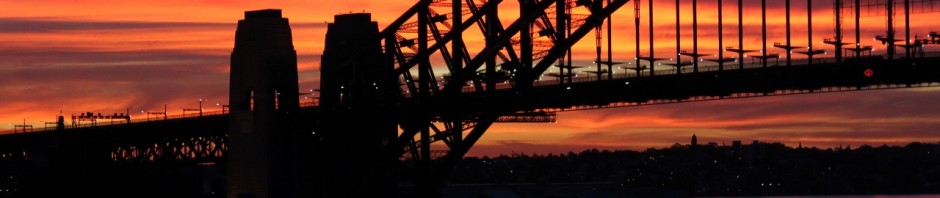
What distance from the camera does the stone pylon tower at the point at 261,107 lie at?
14412cm

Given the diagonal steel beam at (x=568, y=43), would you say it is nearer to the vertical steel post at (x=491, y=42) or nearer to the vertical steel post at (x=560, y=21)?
the vertical steel post at (x=560, y=21)

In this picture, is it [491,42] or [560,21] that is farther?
[491,42]

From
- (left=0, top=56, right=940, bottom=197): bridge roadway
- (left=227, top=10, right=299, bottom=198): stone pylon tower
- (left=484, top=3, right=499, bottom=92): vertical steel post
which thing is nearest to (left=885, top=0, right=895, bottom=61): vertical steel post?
(left=0, top=56, right=940, bottom=197): bridge roadway

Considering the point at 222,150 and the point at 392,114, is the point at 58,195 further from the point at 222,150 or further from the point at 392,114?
the point at 392,114

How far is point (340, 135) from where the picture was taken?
5802 inches

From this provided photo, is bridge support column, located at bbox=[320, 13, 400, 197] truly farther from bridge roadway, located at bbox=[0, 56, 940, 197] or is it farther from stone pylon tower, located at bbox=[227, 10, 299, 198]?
stone pylon tower, located at bbox=[227, 10, 299, 198]

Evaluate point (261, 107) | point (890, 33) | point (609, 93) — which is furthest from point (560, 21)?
point (890, 33)

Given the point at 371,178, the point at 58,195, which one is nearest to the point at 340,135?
Result: the point at 371,178

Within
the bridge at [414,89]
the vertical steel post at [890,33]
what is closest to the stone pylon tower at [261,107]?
the bridge at [414,89]

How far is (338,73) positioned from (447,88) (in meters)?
9.46

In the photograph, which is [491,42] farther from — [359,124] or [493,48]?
[359,124]

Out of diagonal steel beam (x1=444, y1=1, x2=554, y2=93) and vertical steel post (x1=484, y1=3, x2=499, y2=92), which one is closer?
diagonal steel beam (x1=444, y1=1, x2=554, y2=93)

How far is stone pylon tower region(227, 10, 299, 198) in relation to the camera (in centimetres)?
14412

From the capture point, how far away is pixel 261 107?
473ft
